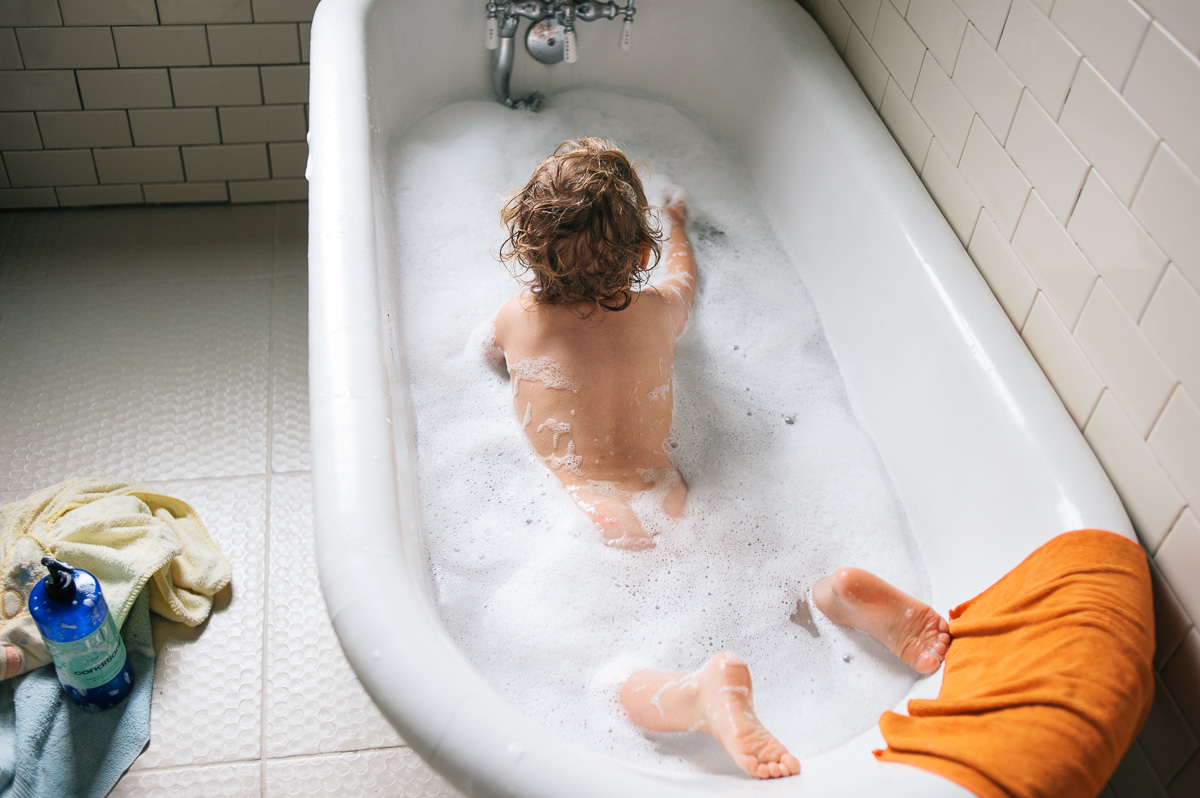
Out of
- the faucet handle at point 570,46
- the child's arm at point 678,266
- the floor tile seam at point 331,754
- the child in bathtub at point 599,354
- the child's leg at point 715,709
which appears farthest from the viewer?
the faucet handle at point 570,46

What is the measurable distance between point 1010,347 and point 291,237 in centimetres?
162

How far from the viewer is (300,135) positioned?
2.24m

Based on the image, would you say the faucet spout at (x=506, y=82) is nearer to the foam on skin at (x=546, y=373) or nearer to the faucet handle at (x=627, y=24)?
the faucet handle at (x=627, y=24)

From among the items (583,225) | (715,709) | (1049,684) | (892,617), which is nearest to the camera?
(1049,684)

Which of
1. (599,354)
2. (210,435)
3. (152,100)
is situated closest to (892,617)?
(599,354)

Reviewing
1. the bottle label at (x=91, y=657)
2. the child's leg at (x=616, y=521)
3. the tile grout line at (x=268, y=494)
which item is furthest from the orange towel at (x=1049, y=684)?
the bottle label at (x=91, y=657)

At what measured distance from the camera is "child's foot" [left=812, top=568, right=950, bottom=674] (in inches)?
47.4

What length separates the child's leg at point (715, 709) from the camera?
1.03 metres

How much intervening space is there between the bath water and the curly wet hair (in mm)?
235

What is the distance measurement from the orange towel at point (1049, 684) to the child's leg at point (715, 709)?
0.41ft

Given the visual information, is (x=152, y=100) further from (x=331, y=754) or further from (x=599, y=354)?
(x=331, y=754)

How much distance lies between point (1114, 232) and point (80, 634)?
4.76 feet

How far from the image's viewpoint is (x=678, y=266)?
1.72 meters

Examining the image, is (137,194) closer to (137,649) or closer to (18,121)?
(18,121)
